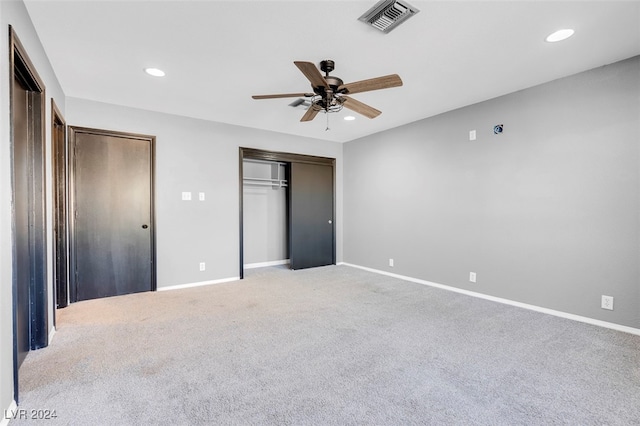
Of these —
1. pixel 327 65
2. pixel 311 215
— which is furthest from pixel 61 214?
pixel 311 215

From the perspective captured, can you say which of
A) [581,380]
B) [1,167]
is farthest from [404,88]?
[1,167]

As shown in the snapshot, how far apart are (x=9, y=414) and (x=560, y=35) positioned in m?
4.47

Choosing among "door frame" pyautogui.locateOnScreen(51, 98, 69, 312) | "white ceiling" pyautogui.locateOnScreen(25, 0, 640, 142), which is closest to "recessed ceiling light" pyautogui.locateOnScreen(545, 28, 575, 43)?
"white ceiling" pyautogui.locateOnScreen(25, 0, 640, 142)

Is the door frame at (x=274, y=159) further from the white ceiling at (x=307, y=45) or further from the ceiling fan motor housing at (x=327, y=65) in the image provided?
the ceiling fan motor housing at (x=327, y=65)

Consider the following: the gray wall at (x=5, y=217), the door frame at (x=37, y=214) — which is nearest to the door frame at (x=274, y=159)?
the door frame at (x=37, y=214)

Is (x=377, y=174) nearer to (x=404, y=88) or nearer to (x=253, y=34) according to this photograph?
(x=404, y=88)

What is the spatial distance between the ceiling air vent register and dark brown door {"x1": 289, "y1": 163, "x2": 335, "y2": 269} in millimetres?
3492

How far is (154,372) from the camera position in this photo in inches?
82.4

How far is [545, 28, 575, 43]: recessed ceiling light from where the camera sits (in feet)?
7.63

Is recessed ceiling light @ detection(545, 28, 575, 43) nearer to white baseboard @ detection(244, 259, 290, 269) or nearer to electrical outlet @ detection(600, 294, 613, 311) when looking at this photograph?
electrical outlet @ detection(600, 294, 613, 311)

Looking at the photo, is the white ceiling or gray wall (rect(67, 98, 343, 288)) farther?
gray wall (rect(67, 98, 343, 288))

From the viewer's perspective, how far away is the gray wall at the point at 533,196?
2.79 m

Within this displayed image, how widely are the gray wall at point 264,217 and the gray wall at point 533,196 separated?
89.8 inches

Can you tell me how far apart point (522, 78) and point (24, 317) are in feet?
16.4
